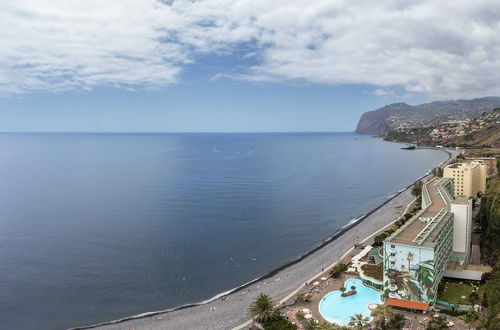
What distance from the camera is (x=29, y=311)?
147 feet

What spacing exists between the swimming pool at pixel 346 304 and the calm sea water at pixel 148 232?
48.0 feet

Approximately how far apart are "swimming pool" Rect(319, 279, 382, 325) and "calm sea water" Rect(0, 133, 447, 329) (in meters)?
14.6

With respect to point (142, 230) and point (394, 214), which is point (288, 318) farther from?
point (394, 214)

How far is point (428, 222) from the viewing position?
47656mm

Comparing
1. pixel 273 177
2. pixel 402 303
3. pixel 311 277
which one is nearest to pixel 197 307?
pixel 311 277

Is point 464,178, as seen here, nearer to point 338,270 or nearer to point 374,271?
point 374,271

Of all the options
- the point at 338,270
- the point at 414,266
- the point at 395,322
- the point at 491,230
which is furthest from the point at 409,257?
the point at 491,230

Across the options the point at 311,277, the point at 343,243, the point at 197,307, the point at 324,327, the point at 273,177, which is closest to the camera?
the point at 324,327

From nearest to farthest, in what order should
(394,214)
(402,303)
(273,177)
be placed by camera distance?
(402,303) < (394,214) < (273,177)

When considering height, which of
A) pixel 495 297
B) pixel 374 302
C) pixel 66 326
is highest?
pixel 495 297

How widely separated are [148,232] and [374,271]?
42.8 metres

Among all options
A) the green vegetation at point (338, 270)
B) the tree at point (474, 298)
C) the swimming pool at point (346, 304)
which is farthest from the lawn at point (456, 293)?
the green vegetation at point (338, 270)

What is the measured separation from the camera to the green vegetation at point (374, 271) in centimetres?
→ 4472

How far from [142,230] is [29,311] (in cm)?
2828
